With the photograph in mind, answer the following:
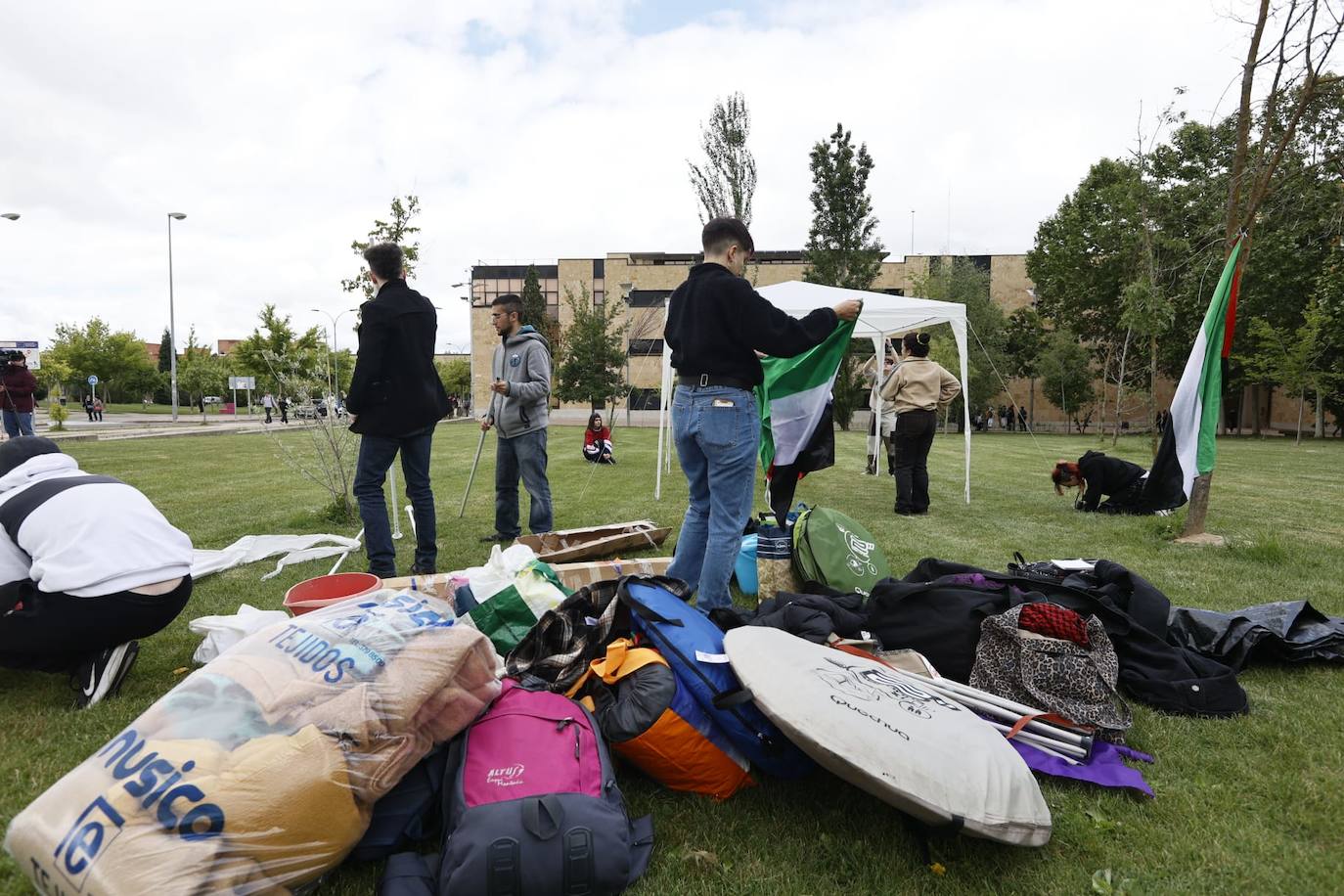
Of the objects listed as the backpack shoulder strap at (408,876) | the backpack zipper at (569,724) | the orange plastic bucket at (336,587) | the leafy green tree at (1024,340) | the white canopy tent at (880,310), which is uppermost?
the leafy green tree at (1024,340)

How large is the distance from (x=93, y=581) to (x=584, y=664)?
181 cm

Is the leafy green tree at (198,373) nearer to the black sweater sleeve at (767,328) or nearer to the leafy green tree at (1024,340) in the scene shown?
the leafy green tree at (1024,340)

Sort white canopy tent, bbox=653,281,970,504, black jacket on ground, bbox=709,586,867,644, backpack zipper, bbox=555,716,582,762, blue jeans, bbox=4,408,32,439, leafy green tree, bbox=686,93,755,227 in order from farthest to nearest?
leafy green tree, bbox=686,93,755,227 → blue jeans, bbox=4,408,32,439 → white canopy tent, bbox=653,281,970,504 → black jacket on ground, bbox=709,586,867,644 → backpack zipper, bbox=555,716,582,762

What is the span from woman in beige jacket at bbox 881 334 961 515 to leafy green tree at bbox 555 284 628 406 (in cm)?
2283

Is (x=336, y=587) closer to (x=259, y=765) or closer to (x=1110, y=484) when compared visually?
(x=259, y=765)

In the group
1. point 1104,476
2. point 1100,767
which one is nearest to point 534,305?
point 1104,476

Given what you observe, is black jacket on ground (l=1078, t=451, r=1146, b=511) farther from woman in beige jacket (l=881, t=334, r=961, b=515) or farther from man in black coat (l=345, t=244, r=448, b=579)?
man in black coat (l=345, t=244, r=448, b=579)

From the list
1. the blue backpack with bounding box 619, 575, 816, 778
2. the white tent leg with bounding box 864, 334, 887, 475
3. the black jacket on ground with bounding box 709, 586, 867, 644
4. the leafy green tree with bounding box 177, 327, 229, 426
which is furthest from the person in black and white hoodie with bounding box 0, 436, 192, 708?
the leafy green tree with bounding box 177, 327, 229, 426

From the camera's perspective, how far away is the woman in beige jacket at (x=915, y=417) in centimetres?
738

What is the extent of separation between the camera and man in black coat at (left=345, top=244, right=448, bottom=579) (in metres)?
4.26

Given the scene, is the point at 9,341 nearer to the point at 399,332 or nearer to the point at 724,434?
the point at 399,332

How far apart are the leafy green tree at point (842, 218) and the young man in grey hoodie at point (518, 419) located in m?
26.9

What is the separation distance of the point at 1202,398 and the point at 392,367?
5.90m

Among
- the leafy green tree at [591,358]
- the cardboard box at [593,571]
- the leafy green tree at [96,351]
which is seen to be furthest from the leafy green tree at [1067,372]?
the leafy green tree at [96,351]
